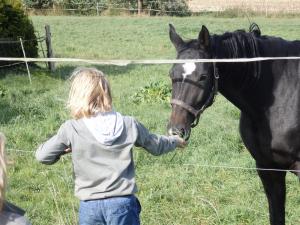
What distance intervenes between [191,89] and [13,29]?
8.60m

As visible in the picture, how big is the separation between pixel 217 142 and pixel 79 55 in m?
9.78

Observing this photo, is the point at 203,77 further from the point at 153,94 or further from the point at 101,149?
the point at 153,94

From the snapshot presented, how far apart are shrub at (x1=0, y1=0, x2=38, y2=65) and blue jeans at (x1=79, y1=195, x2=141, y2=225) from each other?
8.65 metres

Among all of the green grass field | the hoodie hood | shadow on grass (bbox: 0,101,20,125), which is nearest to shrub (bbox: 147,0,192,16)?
the green grass field

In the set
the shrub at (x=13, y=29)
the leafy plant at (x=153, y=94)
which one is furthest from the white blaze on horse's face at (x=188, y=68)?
the shrub at (x=13, y=29)

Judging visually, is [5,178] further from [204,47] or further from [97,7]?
[97,7]

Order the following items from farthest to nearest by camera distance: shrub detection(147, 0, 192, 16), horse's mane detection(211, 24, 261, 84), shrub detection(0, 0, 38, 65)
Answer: shrub detection(147, 0, 192, 16) < shrub detection(0, 0, 38, 65) < horse's mane detection(211, 24, 261, 84)

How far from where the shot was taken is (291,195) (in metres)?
4.86

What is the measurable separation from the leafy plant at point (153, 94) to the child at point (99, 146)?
585cm

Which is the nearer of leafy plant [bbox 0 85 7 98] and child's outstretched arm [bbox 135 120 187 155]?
child's outstretched arm [bbox 135 120 187 155]

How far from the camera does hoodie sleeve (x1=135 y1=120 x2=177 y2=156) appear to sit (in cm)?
275

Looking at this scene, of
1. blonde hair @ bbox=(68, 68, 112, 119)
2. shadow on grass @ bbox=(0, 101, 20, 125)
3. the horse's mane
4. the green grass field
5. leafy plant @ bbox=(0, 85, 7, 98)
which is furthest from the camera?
leafy plant @ bbox=(0, 85, 7, 98)

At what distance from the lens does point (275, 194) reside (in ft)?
13.3

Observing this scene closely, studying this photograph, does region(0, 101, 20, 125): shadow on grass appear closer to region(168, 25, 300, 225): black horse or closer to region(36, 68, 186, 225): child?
region(168, 25, 300, 225): black horse
